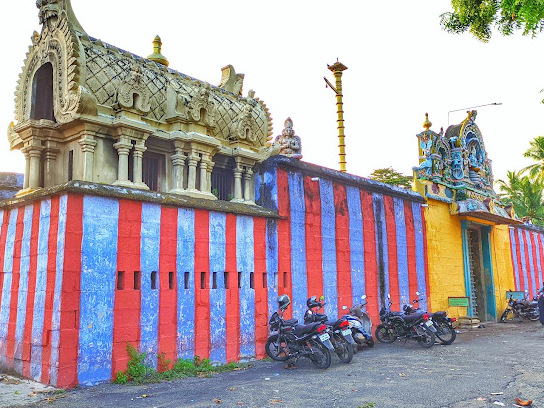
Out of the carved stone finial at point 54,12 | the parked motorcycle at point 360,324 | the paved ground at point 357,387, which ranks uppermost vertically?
the carved stone finial at point 54,12

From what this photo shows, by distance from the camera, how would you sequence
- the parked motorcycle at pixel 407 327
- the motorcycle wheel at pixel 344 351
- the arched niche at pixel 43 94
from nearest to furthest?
the motorcycle wheel at pixel 344 351 < the arched niche at pixel 43 94 < the parked motorcycle at pixel 407 327

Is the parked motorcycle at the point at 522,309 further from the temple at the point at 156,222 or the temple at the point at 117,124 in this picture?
the temple at the point at 117,124

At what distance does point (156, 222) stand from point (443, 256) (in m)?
11.2

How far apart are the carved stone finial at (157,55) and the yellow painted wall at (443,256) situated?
373 inches

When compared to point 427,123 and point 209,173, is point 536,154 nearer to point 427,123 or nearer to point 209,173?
point 427,123

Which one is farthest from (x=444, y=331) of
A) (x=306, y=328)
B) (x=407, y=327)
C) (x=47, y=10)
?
(x=47, y=10)

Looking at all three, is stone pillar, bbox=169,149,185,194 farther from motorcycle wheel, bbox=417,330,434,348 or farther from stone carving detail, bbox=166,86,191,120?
motorcycle wheel, bbox=417,330,434,348

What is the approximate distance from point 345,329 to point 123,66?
6.79 meters

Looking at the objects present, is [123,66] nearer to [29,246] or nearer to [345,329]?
[29,246]

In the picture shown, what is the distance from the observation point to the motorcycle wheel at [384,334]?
12.3m

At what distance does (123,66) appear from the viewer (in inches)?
400

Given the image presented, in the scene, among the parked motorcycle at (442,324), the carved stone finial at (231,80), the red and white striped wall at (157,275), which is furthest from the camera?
the carved stone finial at (231,80)

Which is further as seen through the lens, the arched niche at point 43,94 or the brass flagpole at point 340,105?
the brass flagpole at point 340,105

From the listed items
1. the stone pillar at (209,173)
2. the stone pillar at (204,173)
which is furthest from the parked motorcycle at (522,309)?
the stone pillar at (204,173)
